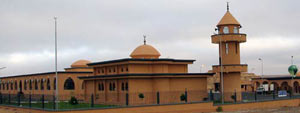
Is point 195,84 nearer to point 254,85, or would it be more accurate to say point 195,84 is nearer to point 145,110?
point 145,110

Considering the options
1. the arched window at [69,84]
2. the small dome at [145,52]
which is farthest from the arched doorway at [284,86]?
the arched window at [69,84]

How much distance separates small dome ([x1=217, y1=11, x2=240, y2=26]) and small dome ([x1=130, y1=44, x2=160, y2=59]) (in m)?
8.41

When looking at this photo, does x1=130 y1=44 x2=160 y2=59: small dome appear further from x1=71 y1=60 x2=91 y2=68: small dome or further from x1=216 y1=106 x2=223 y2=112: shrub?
x1=71 y1=60 x2=91 y2=68: small dome

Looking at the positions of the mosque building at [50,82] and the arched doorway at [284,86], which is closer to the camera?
the mosque building at [50,82]

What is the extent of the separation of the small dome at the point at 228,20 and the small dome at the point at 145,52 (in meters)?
8.41

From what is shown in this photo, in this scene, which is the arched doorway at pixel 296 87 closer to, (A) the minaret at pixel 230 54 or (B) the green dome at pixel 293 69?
(B) the green dome at pixel 293 69

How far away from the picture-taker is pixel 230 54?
152 ft

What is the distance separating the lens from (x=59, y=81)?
5694 centimetres

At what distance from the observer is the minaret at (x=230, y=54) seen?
1794 inches

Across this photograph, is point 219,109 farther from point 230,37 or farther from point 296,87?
point 296,87

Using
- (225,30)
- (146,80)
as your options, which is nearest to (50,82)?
(146,80)

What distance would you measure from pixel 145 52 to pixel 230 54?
32.7 feet

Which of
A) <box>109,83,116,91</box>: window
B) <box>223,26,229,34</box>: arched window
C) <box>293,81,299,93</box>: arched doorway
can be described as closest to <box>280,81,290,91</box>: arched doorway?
<box>293,81,299,93</box>: arched doorway

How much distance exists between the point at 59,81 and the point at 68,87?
191 centimetres
